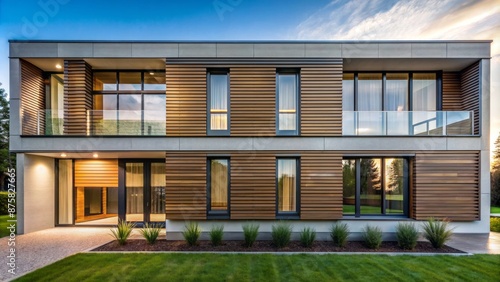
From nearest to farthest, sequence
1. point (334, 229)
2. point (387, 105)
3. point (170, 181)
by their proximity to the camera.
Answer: point (334, 229) → point (170, 181) → point (387, 105)

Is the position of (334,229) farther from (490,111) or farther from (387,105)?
(490,111)

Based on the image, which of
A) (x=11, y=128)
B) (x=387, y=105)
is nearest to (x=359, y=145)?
(x=387, y=105)

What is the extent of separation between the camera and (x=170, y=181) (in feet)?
26.7

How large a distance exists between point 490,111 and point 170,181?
12014mm

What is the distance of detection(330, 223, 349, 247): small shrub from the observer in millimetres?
7250

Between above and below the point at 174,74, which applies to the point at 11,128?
below

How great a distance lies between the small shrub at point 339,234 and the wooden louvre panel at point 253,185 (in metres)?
2.05

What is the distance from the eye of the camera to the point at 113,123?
862 cm

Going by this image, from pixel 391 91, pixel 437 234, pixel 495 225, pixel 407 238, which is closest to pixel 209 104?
pixel 391 91

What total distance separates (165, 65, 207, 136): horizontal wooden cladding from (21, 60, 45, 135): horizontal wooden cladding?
16.7ft

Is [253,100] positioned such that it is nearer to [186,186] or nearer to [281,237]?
[186,186]

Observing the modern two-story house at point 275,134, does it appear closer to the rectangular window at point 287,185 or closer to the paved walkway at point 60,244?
the rectangular window at point 287,185

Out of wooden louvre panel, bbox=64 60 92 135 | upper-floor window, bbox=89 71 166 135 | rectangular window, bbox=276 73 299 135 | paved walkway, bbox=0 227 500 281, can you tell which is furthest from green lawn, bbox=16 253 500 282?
upper-floor window, bbox=89 71 166 135

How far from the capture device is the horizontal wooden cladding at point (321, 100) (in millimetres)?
8273
